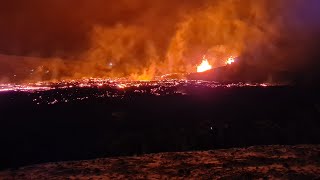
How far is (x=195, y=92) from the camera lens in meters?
9.91

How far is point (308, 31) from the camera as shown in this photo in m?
18.2

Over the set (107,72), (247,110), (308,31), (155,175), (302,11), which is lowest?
(155,175)

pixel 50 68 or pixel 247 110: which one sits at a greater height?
pixel 50 68

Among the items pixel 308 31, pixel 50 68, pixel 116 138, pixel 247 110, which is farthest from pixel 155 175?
pixel 50 68

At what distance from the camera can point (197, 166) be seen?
25.5ft

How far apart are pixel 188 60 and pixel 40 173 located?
16.4 m

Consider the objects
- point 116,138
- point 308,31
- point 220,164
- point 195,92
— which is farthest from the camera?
point 308,31

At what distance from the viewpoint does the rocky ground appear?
7309mm

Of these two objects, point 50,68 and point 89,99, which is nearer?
point 89,99

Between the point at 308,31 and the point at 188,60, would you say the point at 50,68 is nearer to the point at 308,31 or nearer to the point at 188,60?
the point at 188,60

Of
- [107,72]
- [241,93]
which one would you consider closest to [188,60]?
[107,72]

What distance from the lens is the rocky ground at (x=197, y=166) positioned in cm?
731

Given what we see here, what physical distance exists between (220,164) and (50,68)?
16970mm

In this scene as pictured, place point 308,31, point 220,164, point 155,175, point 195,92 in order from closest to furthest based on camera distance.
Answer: point 155,175, point 220,164, point 195,92, point 308,31
